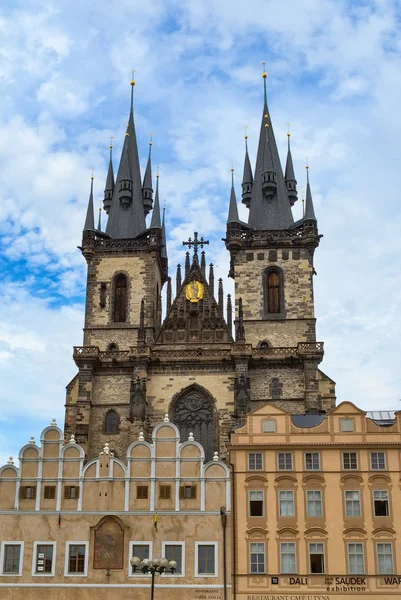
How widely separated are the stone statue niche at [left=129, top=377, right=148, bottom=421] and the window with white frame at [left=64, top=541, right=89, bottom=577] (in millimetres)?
19781

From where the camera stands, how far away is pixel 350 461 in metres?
38.4

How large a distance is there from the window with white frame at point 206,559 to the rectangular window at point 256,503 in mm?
2183

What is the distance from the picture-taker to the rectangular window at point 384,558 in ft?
119

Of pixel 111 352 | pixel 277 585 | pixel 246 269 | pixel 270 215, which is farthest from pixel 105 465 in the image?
pixel 270 215

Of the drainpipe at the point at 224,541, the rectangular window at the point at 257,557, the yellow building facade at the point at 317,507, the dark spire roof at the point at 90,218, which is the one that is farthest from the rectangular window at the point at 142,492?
the dark spire roof at the point at 90,218

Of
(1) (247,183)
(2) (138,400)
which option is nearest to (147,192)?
(1) (247,183)

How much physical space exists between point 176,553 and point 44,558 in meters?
5.76

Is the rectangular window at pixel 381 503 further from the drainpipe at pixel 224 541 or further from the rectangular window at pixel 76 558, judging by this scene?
the rectangular window at pixel 76 558

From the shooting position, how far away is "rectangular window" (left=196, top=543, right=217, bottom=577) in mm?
36562

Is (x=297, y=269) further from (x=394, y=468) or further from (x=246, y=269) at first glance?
(x=394, y=468)

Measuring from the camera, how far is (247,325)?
202 feet

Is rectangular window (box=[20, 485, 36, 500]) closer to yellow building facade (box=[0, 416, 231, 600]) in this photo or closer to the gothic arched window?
yellow building facade (box=[0, 416, 231, 600])

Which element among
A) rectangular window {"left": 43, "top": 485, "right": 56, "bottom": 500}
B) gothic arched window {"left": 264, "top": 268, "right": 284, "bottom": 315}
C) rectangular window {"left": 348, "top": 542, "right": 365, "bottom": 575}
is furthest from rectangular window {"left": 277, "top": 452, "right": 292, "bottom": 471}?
gothic arched window {"left": 264, "top": 268, "right": 284, "bottom": 315}

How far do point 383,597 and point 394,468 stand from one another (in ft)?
18.1
